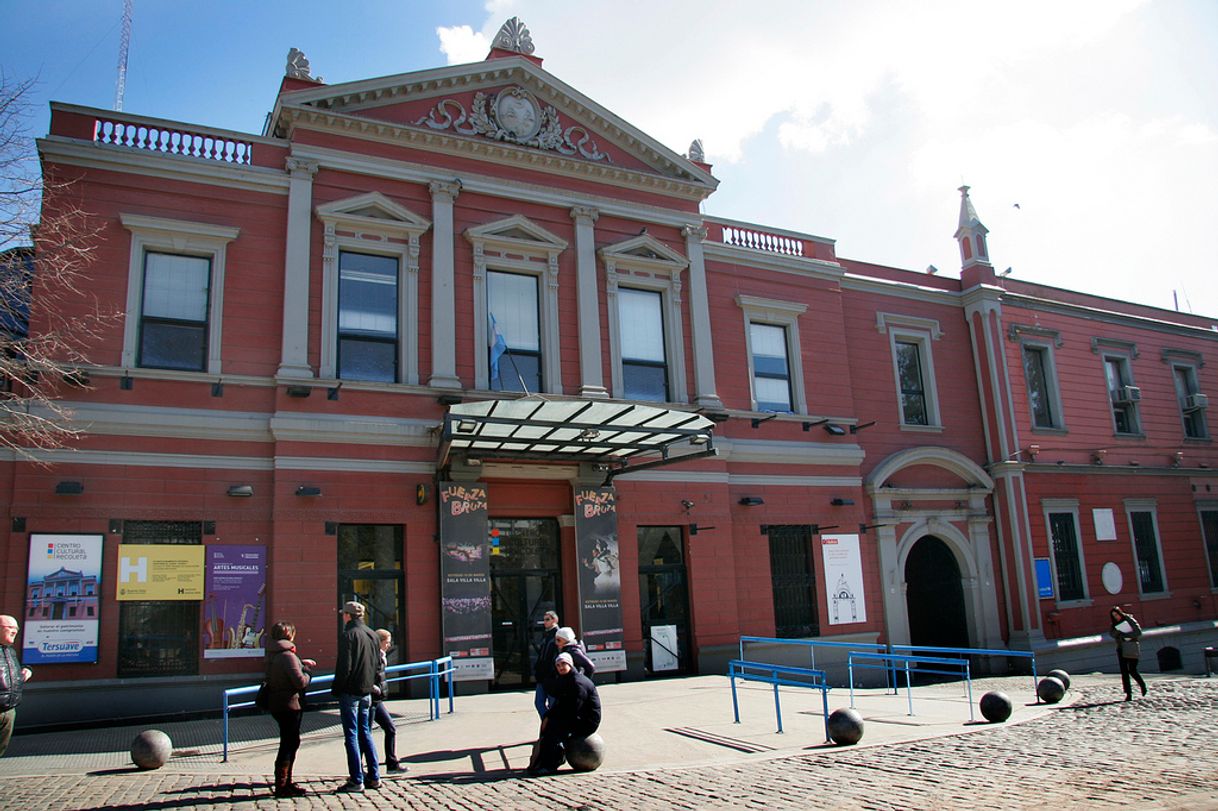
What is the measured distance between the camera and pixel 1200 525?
27.6 metres

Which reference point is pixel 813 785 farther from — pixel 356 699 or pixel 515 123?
pixel 515 123

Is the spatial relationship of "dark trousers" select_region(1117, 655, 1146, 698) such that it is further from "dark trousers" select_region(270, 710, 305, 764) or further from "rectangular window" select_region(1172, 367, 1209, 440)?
"rectangular window" select_region(1172, 367, 1209, 440)

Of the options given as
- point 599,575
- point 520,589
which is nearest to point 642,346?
point 599,575

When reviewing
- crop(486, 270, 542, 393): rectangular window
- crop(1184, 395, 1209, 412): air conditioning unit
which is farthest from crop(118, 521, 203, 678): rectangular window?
crop(1184, 395, 1209, 412): air conditioning unit

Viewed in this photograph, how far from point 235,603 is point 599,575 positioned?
6431 millimetres

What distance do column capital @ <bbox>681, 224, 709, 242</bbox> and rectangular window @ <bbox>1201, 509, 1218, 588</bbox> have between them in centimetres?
1883

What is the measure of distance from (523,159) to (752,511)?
8953 mm

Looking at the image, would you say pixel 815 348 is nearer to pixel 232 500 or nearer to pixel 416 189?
pixel 416 189

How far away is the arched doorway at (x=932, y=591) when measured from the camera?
23.1 metres

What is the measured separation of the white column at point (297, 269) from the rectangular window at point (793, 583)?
35.0 feet

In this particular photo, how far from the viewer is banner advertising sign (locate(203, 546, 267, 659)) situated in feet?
48.5

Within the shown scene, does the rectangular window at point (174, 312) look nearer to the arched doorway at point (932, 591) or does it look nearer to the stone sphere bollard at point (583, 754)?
the stone sphere bollard at point (583, 754)

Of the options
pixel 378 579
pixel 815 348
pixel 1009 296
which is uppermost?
pixel 1009 296

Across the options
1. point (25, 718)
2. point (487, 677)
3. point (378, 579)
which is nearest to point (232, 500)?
point (378, 579)
